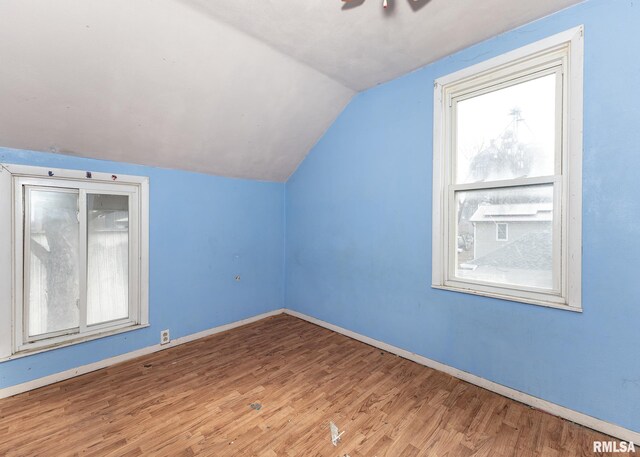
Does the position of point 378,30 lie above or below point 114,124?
above

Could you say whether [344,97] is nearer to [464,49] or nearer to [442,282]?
[464,49]

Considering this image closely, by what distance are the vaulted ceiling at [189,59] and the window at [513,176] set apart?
351 mm

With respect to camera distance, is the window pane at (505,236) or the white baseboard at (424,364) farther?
A: the window pane at (505,236)

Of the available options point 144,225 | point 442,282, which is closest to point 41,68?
point 144,225

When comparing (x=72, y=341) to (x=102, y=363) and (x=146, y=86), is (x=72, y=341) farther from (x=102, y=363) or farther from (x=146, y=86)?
(x=146, y=86)

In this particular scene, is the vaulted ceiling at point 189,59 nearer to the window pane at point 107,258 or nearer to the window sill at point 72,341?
the window pane at point 107,258

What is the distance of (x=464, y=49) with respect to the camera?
2246 millimetres

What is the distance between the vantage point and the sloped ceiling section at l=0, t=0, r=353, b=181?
64.1 inches

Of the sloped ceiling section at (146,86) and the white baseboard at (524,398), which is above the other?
the sloped ceiling section at (146,86)

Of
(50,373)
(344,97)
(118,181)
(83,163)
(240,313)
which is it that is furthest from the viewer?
(240,313)

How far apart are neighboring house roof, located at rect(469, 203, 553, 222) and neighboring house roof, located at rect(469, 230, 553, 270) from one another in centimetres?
11

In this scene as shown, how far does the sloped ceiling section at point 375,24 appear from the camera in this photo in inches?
69.7

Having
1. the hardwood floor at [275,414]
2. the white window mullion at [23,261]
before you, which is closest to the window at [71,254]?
the white window mullion at [23,261]

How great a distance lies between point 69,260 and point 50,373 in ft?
2.94
